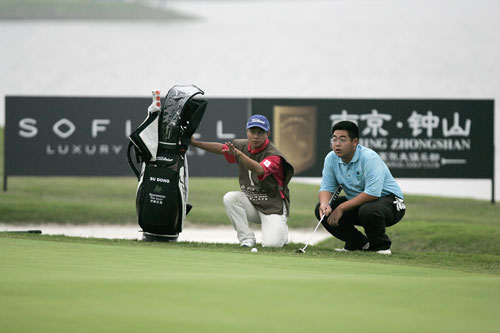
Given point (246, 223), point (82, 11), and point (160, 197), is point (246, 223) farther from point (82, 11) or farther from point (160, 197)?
point (82, 11)

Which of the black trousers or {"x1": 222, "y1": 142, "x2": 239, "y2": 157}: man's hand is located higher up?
{"x1": 222, "y1": 142, "x2": 239, "y2": 157}: man's hand

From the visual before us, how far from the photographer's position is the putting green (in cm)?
253

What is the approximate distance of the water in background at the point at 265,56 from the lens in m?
26.8

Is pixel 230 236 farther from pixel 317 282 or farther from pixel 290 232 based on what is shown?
pixel 317 282

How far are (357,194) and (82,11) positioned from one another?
2573 cm

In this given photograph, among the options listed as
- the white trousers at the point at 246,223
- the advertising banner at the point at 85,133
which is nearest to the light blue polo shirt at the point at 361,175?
the white trousers at the point at 246,223

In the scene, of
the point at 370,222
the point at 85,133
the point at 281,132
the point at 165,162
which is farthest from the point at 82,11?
the point at 370,222

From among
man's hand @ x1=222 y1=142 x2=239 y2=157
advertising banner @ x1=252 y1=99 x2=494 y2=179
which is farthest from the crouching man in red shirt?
advertising banner @ x1=252 y1=99 x2=494 y2=179

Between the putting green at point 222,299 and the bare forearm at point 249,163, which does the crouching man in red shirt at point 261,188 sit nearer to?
the bare forearm at point 249,163


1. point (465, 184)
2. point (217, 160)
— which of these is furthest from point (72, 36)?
point (217, 160)

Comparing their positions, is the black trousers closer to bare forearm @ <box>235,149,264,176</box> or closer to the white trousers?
the white trousers

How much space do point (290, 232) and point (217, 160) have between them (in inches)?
68.0

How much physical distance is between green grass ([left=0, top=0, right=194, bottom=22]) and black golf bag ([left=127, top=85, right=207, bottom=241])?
72.9 feet

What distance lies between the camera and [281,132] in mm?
10305
